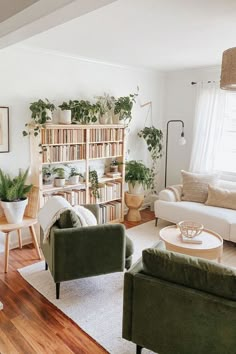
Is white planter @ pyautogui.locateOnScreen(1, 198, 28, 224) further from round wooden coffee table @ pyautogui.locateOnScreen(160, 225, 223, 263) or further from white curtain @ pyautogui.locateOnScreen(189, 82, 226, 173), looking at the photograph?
white curtain @ pyautogui.locateOnScreen(189, 82, 226, 173)

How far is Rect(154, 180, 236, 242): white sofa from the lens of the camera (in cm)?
393

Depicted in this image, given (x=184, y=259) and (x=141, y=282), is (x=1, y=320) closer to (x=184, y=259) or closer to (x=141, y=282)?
(x=141, y=282)

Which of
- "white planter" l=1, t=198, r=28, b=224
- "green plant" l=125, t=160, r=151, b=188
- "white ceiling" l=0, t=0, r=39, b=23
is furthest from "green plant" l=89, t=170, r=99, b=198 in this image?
"white ceiling" l=0, t=0, r=39, b=23

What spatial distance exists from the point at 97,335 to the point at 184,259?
1031mm

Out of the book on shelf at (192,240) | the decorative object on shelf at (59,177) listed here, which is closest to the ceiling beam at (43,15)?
the decorative object on shelf at (59,177)

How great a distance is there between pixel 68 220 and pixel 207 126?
10.5 feet

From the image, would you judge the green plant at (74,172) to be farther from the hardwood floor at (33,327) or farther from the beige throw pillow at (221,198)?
the beige throw pillow at (221,198)

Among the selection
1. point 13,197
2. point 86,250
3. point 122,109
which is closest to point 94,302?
point 86,250

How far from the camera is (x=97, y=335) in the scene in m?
2.36

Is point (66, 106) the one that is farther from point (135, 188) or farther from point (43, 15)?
point (43, 15)

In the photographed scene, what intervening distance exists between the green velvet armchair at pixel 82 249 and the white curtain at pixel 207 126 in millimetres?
2808

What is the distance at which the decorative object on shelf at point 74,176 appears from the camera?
13.9 feet

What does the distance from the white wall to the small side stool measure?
1176 millimetres

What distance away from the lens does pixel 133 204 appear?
4961mm
